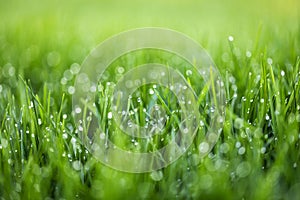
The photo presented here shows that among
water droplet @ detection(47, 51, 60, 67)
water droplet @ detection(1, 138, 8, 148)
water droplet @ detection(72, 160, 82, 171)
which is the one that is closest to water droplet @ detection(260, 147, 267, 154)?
water droplet @ detection(72, 160, 82, 171)

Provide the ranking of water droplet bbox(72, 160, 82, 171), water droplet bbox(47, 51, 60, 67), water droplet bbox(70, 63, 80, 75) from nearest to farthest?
water droplet bbox(72, 160, 82, 171), water droplet bbox(70, 63, 80, 75), water droplet bbox(47, 51, 60, 67)

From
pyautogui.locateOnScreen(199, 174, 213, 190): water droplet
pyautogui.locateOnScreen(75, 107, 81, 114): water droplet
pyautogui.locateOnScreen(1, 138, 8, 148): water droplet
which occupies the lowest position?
pyautogui.locateOnScreen(1, 138, 8, 148): water droplet

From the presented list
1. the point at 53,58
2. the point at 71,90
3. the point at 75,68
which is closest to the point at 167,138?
the point at 71,90

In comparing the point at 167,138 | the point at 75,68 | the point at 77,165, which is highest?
the point at 75,68

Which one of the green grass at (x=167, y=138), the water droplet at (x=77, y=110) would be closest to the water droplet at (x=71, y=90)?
the green grass at (x=167, y=138)

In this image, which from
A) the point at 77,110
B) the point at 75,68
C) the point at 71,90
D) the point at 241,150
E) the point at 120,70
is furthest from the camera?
the point at 75,68

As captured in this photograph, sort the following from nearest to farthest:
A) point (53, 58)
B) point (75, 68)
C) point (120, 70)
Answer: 1. point (120, 70)
2. point (75, 68)
3. point (53, 58)

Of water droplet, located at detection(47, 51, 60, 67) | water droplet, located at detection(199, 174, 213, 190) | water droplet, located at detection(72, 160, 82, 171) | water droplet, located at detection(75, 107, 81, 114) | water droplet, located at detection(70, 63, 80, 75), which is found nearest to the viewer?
water droplet, located at detection(199, 174, 213, 190)

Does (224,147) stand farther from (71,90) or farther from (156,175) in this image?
(71,90)

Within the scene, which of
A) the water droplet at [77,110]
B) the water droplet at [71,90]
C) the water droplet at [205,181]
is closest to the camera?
the water droplet at [205,181]

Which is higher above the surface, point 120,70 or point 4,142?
point 120,70

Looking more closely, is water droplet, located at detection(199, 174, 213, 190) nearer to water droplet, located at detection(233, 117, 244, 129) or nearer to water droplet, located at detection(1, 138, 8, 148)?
water droplet, located at detection(233, 117, 244, 129)

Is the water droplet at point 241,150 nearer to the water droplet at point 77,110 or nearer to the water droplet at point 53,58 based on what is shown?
the water droplet at point 77,110
